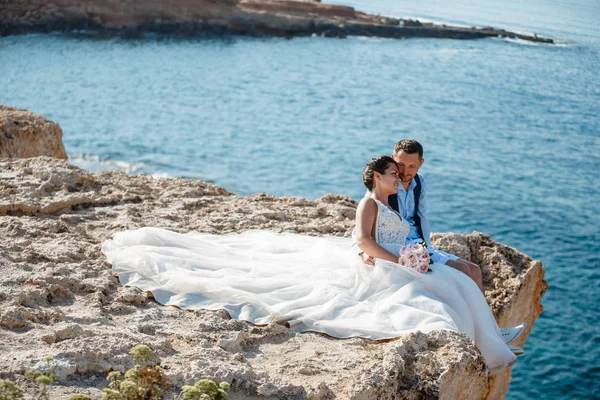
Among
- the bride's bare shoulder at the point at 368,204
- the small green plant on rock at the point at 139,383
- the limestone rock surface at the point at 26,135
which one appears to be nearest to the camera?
the small green plant on rock at the point at 139,383

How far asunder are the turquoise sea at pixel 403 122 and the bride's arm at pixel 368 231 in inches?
240

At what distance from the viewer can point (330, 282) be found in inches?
216

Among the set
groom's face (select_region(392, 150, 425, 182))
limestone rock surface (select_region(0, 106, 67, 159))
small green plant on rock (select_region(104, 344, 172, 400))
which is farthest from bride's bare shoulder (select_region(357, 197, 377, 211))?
limestone rock surface (select_region(0, 106, 67, 159))

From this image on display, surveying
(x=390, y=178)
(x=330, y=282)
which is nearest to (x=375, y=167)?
(x=390, y=178)

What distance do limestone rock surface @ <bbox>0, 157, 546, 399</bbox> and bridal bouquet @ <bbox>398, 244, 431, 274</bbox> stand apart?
738 mm

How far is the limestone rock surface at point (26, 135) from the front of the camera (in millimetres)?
9578

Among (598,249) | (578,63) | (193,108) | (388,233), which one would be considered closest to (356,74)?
(193,108)

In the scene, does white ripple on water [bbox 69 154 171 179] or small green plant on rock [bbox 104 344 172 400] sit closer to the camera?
small green plant on rock [bbox 104 344 172 400]

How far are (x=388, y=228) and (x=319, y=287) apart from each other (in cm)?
79

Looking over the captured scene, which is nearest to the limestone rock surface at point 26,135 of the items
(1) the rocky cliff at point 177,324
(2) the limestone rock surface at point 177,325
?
(2) the limestone rock surface at point 177,325

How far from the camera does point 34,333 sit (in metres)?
4.41

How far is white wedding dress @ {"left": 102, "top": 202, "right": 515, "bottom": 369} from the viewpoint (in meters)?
5.05

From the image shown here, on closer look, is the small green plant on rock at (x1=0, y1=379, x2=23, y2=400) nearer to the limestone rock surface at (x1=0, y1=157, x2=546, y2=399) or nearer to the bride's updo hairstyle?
the limestone rock surface at (x1=0, y1=157, x2=546, y2=399)

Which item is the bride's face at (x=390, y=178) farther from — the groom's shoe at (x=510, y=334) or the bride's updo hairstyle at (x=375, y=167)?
the groom's shoe at (x=510, y=334)
